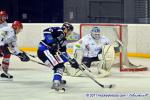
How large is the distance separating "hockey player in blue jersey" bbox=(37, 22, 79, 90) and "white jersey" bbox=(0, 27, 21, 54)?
1188 mm

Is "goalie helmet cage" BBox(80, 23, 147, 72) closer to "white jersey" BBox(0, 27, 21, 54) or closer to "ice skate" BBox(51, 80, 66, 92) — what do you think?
"white jersey" BBox(0, 27, 21, 54)

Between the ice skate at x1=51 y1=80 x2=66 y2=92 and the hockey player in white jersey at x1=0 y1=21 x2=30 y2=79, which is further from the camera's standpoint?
the hockey player in white jersey at x1=0 y1=21 x2=30 y2=79

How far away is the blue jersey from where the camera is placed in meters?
7.96

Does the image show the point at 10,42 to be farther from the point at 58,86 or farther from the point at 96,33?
the point at 96,33

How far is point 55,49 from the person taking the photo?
8.06m

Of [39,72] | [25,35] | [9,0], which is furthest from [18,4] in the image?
[39,72]

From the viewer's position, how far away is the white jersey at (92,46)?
1064cm

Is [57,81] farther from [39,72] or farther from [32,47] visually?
[32,47]

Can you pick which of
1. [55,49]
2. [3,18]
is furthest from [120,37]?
[55,49]

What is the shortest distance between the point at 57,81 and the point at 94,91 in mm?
619

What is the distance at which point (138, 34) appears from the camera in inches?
565

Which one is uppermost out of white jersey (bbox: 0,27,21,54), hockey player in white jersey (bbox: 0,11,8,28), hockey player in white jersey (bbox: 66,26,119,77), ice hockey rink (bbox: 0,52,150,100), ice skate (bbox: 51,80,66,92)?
hockey player in white jersey (bbox: 0,11,8,28)

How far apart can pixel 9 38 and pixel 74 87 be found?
148cm

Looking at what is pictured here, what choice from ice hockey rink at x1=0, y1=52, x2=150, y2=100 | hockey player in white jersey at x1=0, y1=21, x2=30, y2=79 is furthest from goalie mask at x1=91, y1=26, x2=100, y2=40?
hockey player in white jersey at x1=0, y1=21, x2=30, y2=79
